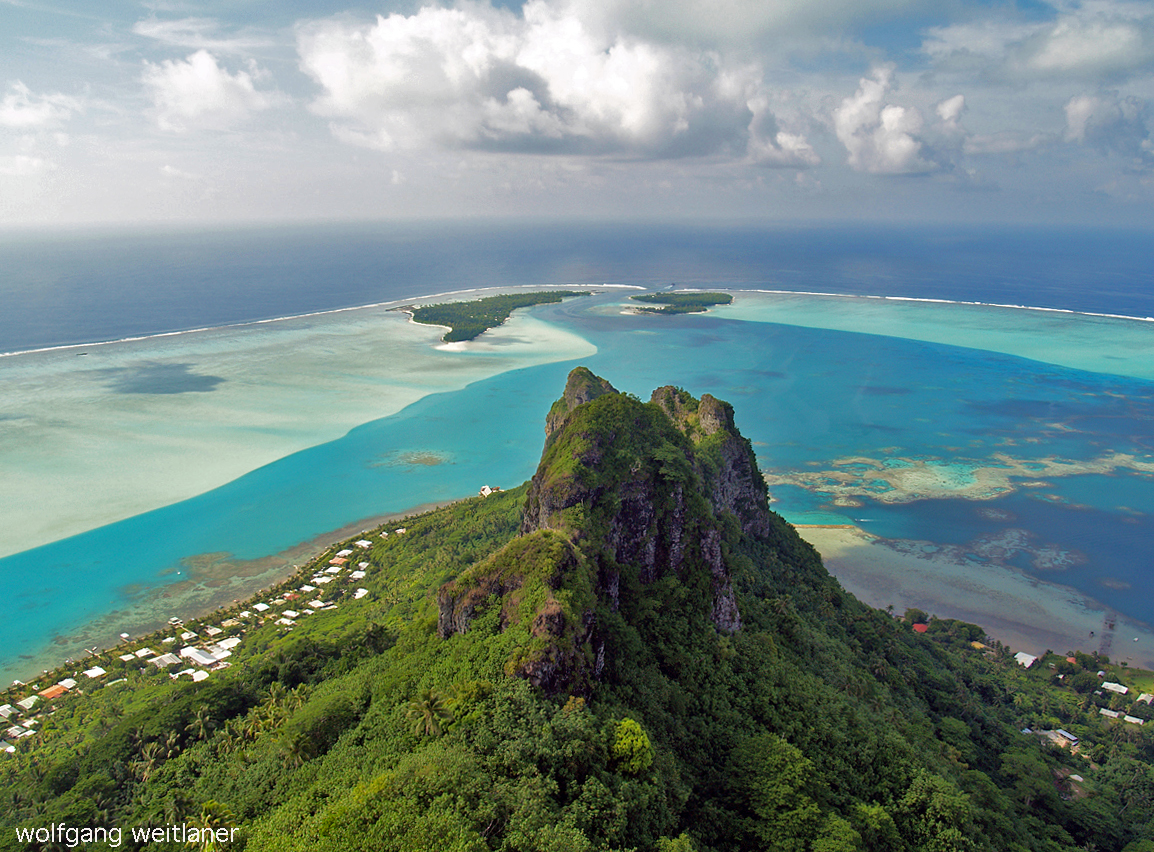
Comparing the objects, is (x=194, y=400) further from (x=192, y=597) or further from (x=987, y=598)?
(x=987, y=598)

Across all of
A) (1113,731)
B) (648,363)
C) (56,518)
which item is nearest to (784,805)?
(1113,731)

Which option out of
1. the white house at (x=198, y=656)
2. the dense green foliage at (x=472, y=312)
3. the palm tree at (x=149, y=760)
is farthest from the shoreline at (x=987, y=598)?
the dense green foliage at (x=472, y=312)

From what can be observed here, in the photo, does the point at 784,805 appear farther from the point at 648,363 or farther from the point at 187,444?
the point at 648,363

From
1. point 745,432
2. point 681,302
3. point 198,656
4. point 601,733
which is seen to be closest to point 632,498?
point 601,733

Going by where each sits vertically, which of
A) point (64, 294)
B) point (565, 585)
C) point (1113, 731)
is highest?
point (64, 294)

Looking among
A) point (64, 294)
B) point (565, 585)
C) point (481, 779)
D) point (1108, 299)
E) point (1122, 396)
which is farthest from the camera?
point (1108, 299)

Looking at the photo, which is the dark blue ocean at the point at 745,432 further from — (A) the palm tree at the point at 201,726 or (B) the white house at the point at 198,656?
(A) the palm tree at the point at 201,726

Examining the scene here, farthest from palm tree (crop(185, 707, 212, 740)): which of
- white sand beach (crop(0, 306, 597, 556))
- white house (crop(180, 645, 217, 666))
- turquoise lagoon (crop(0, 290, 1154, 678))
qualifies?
white sand beach (crop(0, 306, 597, 556))
